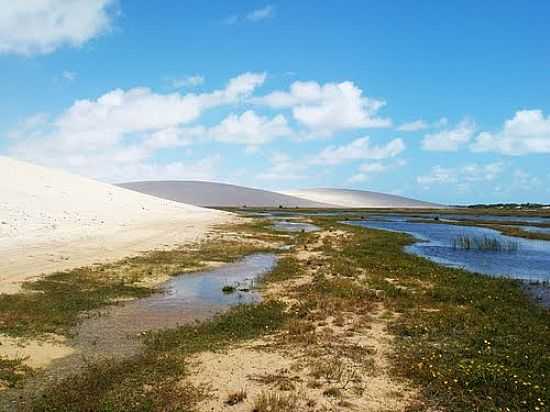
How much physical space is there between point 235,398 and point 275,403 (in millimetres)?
975

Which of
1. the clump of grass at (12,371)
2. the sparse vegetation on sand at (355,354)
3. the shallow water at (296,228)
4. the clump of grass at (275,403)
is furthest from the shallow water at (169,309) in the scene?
the shallow water at (296,228)

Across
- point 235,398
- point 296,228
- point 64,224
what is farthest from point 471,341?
point 296,228

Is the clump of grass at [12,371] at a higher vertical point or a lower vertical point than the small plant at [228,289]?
lower

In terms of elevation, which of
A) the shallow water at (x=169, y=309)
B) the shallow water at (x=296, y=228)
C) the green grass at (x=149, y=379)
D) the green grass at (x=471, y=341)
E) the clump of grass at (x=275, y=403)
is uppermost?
the shallow water at (x=296, y=228)

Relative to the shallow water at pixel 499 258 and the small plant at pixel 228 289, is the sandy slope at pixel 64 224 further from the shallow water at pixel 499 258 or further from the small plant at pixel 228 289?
the shallow water at pixel 499 258

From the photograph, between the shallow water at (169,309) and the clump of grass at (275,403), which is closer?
the clump of grass at (275,403)

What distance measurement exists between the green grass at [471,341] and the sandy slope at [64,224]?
58.7 ft

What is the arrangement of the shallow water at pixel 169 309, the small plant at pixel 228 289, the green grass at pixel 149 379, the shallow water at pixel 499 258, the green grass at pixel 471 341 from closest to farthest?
the green grass at pixel 149 379
the green grass at pixel 471 341
the shallow water at pixel 169 309
the small plant at pixel 228 289
the shallow water at pixel 499 258

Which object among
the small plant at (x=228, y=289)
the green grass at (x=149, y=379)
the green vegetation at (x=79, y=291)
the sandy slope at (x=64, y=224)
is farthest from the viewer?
the sandy slope at (x=64, y=224)

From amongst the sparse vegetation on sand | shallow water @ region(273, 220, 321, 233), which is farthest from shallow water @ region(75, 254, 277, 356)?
shallow water @ region(273, 220, 321, 233)

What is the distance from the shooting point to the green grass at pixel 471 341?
37.8ft

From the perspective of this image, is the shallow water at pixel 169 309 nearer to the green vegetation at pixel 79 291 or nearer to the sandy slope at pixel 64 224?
the green vegetation at pixel 79 291

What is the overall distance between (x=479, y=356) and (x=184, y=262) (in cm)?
2349

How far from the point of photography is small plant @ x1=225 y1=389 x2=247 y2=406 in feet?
36.7
